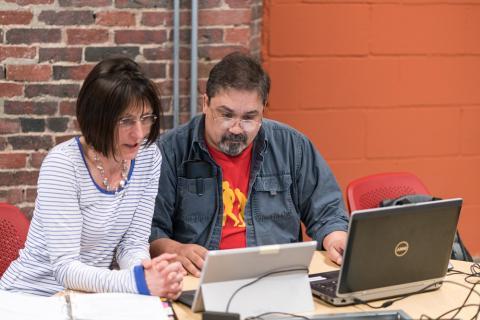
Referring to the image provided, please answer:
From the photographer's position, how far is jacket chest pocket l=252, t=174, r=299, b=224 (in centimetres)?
308

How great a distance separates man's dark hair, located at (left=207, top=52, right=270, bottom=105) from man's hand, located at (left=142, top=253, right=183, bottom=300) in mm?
772

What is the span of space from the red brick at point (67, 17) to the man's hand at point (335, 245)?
55.4 inches

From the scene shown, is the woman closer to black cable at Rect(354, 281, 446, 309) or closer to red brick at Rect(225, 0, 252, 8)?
black cable at Rect(354, 281, 446, 309)

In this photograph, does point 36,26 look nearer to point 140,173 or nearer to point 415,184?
point 140,173

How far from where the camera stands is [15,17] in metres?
3.54

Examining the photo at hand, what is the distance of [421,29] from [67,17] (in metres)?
1.80

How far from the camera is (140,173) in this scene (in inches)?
108

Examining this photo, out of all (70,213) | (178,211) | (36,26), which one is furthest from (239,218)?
(36,26)

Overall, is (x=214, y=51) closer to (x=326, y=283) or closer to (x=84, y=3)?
(x=84, y=3)

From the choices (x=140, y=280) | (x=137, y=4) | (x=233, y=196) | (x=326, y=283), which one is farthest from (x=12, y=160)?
(x=326, y=283)

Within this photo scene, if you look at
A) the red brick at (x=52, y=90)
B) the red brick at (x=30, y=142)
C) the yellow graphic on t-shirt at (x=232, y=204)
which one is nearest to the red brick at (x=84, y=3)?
the red brick at (x=52, y=90)

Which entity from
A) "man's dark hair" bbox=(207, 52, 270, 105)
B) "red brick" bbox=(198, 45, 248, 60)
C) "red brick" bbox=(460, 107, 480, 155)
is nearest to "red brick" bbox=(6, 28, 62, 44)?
"red brick" bbox=(198, 45, 248, 60)

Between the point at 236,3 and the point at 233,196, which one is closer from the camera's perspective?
the point at 233,196

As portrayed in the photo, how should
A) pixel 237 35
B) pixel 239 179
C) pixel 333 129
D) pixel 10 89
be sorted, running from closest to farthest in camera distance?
1. pixel 239 179
2. pixel 10 89
3. pixel 237 35
4. pixel 333 129
